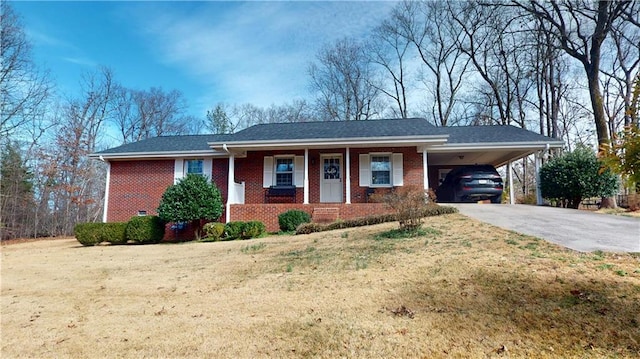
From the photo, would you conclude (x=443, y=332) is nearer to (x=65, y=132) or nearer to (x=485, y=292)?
(x=485, y=292)

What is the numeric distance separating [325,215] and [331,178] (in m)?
2.41

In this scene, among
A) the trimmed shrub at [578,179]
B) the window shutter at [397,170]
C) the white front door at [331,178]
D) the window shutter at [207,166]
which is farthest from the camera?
the window shutter at [207,166]

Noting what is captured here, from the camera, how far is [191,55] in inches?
591

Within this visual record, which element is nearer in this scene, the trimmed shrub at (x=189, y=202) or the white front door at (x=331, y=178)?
the trimmed shrub at (x=189, y=202)

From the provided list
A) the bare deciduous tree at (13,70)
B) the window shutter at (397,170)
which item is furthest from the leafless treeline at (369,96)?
the window shutter at (397,170)

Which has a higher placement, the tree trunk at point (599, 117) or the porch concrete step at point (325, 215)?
the tree trunk at point (599, 117)

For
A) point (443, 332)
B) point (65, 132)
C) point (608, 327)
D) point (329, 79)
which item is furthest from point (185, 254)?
point (329, 79)

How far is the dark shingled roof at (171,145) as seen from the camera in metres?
14.6

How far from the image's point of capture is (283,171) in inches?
551

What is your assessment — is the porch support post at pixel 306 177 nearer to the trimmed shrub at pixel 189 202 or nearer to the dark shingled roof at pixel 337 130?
the dark shingled roof at pixel 337 130

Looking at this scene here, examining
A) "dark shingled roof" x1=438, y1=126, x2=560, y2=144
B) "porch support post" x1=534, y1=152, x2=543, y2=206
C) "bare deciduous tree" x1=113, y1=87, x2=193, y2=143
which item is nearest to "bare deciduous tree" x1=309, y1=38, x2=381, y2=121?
"bare deciduous tree" x1=113, y1=87, x2=193, y2=143

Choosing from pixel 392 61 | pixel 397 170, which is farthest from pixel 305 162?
pixel 392 61

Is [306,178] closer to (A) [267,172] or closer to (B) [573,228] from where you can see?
(A) [267,172]

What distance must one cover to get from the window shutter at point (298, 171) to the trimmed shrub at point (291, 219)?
2.29m
